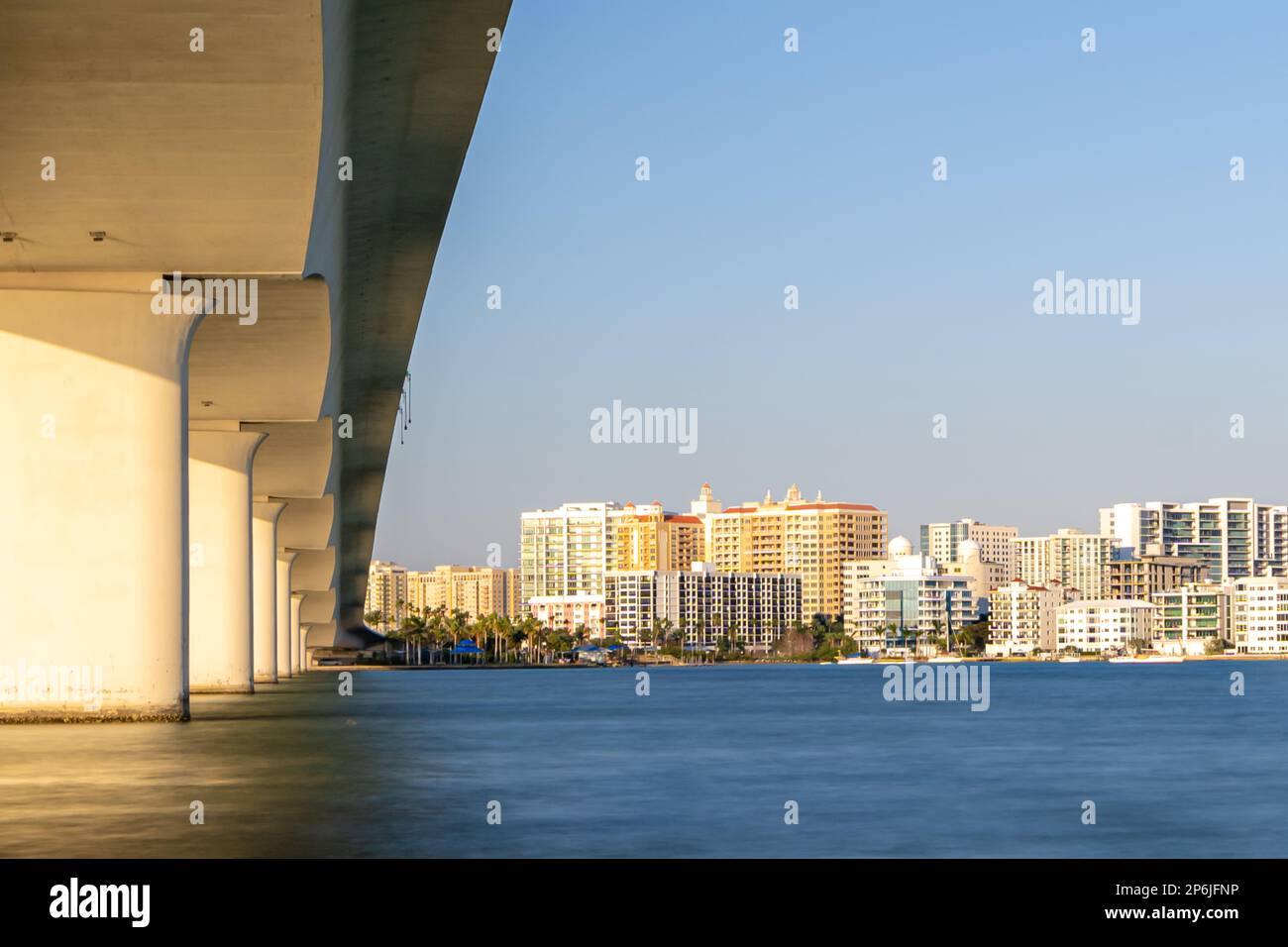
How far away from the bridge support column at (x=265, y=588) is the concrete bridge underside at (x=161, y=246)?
76.0 feet

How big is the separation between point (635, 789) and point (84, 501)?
13.7 m

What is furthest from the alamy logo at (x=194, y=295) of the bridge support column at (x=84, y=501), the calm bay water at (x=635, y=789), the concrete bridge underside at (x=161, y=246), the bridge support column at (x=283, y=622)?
the bridge support column at (x=283, y=622)

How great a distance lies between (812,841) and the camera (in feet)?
41.3

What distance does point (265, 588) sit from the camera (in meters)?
62.6

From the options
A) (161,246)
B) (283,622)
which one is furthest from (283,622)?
(161,246)

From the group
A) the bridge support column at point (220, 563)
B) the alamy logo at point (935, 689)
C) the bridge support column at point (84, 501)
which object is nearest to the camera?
the bridge support column at point (84, 501)

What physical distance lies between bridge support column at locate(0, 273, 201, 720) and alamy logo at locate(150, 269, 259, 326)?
19 centimetres

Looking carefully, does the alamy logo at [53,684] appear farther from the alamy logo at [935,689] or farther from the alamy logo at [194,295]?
the alamy logo at [935,689]

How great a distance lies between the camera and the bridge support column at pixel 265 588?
62.3 metres

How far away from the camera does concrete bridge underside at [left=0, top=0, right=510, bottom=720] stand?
19625 millimetres

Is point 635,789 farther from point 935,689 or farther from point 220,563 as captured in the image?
point 935,689
